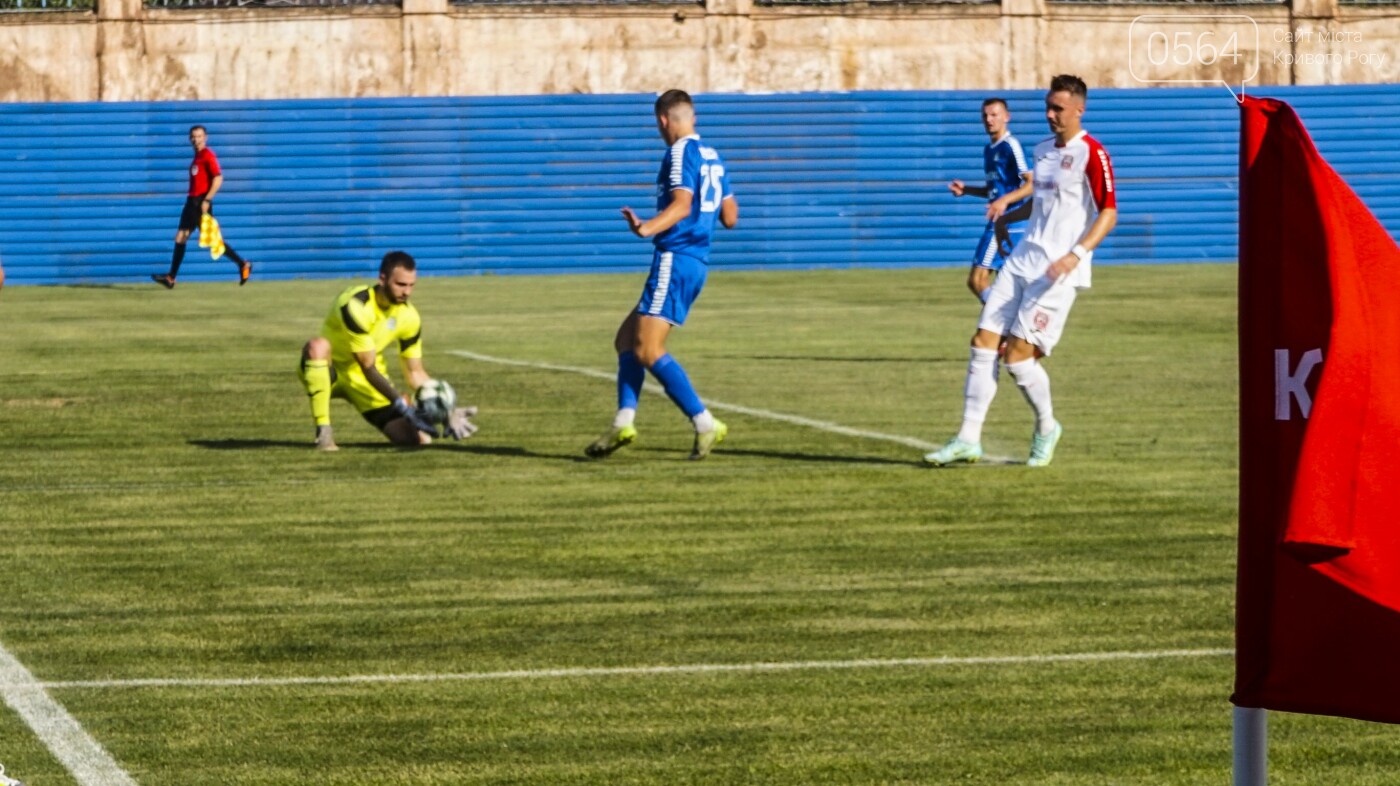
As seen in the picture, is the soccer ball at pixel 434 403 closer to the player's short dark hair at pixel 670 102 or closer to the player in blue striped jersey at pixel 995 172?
the player's short dark hair at pixel 670 102

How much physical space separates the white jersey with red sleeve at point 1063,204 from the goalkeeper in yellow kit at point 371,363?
344 cm

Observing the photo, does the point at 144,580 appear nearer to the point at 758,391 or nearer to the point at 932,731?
the point at 932,731

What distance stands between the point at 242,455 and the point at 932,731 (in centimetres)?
773

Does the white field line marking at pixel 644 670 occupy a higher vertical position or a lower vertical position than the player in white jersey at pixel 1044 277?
lower

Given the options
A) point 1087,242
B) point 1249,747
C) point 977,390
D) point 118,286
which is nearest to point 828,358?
point 977,390

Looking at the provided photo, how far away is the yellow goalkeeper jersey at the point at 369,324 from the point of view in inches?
532

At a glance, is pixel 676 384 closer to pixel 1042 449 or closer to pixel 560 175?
pixel 1042 449

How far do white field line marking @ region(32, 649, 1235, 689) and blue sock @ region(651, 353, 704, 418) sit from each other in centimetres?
541

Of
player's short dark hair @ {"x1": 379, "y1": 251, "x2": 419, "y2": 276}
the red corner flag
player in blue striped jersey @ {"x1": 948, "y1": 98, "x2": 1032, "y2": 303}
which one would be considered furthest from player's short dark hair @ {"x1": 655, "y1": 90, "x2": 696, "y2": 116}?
the red corner flag

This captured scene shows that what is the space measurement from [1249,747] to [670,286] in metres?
9.71

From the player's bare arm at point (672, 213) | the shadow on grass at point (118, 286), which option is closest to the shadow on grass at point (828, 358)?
the player's bare arm at point (672, 213)

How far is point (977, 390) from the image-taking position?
12500 mm

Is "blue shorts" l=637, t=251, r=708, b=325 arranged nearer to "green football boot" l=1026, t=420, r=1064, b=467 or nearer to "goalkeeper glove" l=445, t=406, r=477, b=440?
"goalkeeper glove" l=445, t=406, r=477, b=440

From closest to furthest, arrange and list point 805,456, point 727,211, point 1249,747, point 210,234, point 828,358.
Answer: point 1249,747, point 727,211, point 805,456, point 828,358, point 210,234
